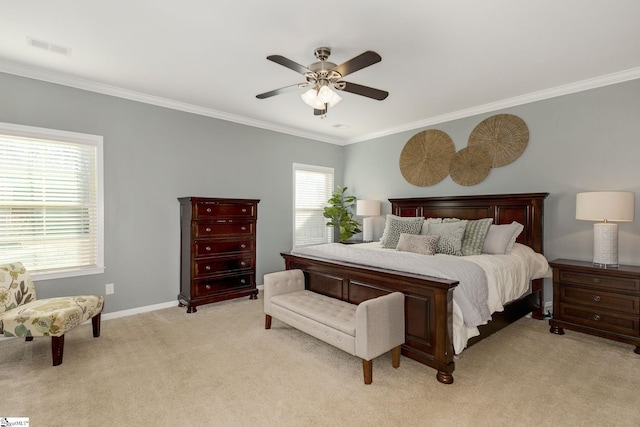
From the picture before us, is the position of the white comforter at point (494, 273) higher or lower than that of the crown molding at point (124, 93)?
lower

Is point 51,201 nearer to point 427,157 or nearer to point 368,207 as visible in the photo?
point 368,207

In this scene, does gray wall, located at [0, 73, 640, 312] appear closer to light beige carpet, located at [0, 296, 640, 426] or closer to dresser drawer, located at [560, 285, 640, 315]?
dresser drawer, located at [560, 285, 640, 315]

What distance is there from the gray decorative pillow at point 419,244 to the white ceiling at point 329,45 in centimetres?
177

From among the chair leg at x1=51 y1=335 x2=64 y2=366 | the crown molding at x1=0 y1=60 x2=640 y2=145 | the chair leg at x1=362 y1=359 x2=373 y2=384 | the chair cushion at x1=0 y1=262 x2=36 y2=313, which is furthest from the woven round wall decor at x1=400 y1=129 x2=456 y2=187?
the chair cushion at x1=0 y1=262 x2=36 y2=313

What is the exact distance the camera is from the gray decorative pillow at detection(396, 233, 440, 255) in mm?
3590

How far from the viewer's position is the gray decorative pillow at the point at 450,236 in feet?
11.8

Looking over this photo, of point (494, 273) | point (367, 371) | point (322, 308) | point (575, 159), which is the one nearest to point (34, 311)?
point (322, 308)

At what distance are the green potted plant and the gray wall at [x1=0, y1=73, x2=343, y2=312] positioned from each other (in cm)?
136

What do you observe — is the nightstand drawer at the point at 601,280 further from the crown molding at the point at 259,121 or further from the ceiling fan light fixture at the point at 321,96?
the ceiling fan light fixture at the point at 321,96

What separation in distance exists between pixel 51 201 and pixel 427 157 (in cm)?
496

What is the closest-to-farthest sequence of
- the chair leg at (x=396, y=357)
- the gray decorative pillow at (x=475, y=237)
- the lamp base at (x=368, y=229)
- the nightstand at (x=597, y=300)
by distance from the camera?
the chair leg at (x=396, y=357)
the nightstand at (x=597, y=300)
the gray decorative pillow at (x=475, y=237)
the lamp base at (x=368, y=229)

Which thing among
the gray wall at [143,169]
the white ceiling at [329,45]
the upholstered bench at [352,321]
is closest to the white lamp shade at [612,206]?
the white ceiling at [329,45]

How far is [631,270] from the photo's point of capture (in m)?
2.97

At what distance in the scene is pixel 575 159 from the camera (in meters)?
3.68
